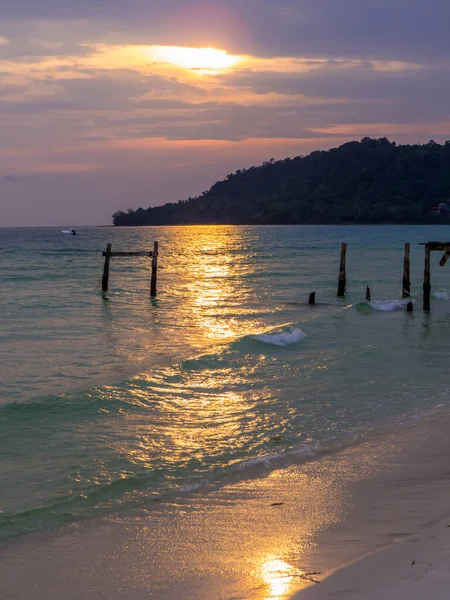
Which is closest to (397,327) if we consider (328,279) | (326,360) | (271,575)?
(326,360)

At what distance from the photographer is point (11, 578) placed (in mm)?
5902

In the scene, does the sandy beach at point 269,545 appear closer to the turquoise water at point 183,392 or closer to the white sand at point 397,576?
the white sand at point 397,576

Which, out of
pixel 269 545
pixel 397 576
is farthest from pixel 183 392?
pixel 397 576

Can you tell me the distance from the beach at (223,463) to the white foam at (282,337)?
6cm

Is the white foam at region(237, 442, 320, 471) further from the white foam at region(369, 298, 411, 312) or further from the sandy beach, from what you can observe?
the white foam at region(369, 298, 411, 312)

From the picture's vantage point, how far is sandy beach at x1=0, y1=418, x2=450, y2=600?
5152mm

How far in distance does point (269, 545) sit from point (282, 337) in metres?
13.1

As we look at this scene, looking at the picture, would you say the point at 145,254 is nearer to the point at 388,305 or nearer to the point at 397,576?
the point at 388,305

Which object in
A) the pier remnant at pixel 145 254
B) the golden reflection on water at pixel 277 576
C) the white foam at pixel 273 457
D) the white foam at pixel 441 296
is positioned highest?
the pier remnant at pixel 145 254

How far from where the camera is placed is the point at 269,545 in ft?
20.6

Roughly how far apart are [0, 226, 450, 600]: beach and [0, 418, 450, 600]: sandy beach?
0.08 ft

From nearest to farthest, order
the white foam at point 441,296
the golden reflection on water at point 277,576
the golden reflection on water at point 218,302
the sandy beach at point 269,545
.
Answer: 1. the golden reflection on water at point 277,576
2. the sandy beach at point 269,545
3. the golden reflection on water at point 218,302
4. the white foam at point 441,296

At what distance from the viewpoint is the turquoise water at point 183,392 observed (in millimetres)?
8656

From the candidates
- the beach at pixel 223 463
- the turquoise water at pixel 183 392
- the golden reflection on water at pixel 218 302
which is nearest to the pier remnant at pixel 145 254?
the golden reflection on water at pixel 218 302
